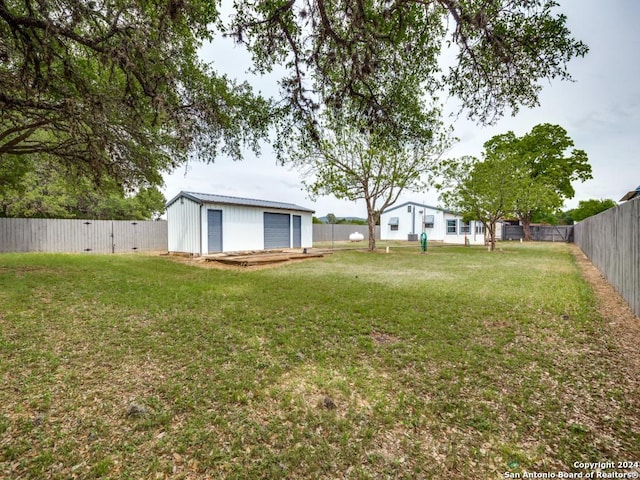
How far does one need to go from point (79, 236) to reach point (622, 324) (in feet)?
62.5

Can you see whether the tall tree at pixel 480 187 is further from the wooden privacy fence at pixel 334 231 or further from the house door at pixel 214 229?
the house door at pixel 214 229

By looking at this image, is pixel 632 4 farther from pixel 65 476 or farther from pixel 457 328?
pixel 65 476

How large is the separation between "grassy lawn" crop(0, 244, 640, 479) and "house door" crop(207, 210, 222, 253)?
26.2ft

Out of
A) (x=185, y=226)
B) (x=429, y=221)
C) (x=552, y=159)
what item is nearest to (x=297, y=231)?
(x=185, y=226)

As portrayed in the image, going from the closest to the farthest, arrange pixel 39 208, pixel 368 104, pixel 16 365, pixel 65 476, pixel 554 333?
1. pixel 65 476
2. pixel 16 365
3. pixel 554 333
4. pixel 368 104
5. pixel 39 208

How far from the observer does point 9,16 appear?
11.6ft

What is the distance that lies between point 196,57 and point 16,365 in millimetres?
6241

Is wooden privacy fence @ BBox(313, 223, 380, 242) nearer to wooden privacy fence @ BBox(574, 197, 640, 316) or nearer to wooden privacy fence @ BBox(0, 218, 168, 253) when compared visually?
wooden privacy fence @ BBox(0, 218, 168, 253)

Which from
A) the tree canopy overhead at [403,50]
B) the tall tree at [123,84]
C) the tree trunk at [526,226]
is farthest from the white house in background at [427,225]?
the tall tree at [123,84]

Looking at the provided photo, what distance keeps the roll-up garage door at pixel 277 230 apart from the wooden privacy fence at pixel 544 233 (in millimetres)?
27795

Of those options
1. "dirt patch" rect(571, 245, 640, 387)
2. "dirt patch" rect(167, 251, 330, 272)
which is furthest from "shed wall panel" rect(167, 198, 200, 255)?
"dirt patch" rect(571, 245, 640, 387)

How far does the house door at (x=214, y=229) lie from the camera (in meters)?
13.4

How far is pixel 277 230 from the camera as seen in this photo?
1658cm

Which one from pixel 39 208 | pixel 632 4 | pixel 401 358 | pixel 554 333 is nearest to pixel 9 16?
pixel 401 358
